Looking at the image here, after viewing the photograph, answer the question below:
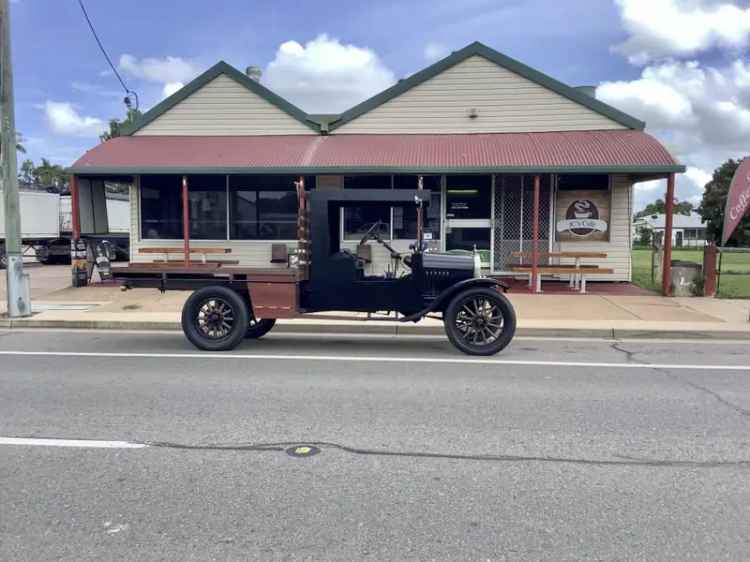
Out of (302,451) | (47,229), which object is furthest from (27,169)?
(302,451)

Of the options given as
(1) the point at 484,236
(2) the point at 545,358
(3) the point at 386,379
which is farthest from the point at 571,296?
(3) the point at 386,379

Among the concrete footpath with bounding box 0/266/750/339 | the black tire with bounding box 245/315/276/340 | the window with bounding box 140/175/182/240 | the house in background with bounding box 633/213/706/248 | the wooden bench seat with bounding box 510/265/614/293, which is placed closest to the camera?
the black tire with bounding box 245/315/276/340

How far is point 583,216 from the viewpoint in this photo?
52.2 ft

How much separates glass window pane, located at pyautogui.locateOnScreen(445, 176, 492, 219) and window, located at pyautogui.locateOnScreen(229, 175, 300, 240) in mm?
3643

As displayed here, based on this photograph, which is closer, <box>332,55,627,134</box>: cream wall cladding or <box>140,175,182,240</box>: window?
<box>332,55,627,134</box>: cream wall cladding

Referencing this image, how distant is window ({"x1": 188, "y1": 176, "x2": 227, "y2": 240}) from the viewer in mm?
16859

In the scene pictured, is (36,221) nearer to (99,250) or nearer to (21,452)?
(99,250)

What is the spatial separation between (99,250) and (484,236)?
9.72 metres

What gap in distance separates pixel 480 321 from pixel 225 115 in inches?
452

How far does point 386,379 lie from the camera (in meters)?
6.79

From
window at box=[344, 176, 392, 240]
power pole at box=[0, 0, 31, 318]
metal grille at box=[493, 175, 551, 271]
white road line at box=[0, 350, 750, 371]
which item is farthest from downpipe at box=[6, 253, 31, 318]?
metal grille at box=[493, 175, 551, 271]

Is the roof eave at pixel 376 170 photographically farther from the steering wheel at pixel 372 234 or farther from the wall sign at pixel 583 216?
the steering wheel at pixel 372 234

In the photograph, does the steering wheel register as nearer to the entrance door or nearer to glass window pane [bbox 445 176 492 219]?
the entrance door

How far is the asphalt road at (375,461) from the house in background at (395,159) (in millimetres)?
8211
